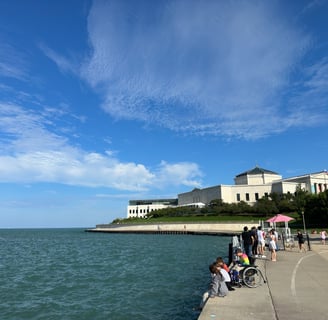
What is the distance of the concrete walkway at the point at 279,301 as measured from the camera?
8.87m

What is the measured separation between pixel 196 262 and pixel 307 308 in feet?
64.2

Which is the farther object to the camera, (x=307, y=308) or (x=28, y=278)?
(x=28, y=278)

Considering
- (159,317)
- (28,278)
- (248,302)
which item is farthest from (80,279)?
(248,302)

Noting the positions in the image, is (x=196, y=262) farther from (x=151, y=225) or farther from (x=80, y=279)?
(x=151, y=225)

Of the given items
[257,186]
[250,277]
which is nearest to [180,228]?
[257,186]

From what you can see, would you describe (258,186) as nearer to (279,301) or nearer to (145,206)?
(145,206)

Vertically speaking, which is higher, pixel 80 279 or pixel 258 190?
pixel 258 190

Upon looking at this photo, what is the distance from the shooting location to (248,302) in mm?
10148

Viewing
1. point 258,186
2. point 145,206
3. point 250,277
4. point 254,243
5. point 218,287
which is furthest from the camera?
point 145,206

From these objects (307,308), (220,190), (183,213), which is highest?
(220,190)

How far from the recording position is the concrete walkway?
8867mm

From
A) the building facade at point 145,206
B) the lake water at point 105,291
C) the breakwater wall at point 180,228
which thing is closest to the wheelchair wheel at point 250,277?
the lake water at point 105,291

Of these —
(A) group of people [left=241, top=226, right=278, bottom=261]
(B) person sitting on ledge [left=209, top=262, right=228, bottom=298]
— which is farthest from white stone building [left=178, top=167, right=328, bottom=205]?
(B) person sitting on ledge [left=209, top=262, right=228, bottom=298]

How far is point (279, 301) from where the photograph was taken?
10250mm
